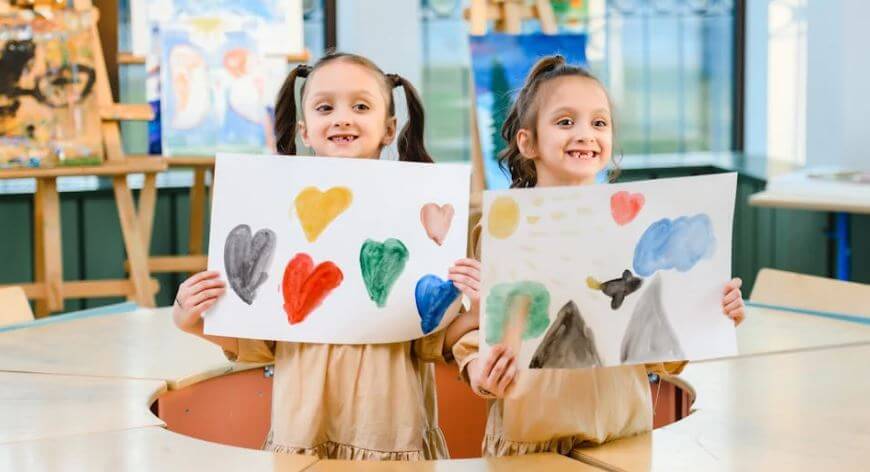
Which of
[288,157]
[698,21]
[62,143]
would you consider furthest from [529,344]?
[698,21]

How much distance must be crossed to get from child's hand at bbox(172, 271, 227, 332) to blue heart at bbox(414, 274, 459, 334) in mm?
313

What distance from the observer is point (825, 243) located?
539 centimetres

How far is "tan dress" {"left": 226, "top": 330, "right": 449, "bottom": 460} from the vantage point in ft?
6.70

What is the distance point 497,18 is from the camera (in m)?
5.26

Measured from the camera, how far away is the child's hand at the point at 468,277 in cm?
193

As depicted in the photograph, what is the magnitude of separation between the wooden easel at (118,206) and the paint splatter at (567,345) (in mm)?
3082

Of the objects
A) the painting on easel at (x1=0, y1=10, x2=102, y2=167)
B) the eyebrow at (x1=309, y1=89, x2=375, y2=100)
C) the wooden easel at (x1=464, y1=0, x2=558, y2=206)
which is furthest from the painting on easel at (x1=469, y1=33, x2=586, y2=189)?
the eyebrow at (x1=309, y1=89, x2=375, y2=100)

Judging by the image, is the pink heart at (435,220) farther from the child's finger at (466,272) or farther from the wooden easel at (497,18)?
the wooden easel at (497,18)

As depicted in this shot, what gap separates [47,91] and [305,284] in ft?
9.30

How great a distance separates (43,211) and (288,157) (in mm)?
2895

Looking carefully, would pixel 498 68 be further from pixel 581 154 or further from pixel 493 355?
pixel 493 355

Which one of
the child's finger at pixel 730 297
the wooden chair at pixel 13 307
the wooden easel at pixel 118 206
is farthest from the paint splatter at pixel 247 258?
the wooden easel at pixel 118 206

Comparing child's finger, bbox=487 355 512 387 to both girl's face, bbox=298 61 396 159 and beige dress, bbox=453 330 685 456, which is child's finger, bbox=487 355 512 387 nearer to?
beige dress, bbox=453 330 685 456

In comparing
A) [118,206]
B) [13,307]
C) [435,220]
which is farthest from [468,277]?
[118,206]
